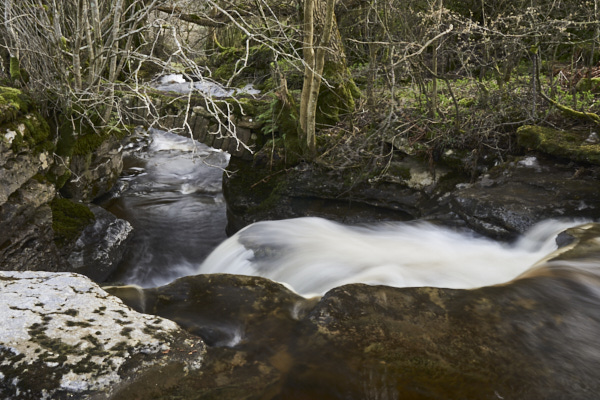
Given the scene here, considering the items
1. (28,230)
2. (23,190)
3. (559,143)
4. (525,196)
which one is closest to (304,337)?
(525,196)

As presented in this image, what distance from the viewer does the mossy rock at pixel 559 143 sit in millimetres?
5422

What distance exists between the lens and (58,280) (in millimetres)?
2719

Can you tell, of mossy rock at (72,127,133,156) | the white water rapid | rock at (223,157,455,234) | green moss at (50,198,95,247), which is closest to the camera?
the white water rapid

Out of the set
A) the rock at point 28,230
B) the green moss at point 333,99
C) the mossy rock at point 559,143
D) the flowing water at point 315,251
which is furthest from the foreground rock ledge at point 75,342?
the green moss at point 333,99

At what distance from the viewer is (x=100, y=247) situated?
6.38 metres

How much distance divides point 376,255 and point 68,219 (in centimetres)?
463

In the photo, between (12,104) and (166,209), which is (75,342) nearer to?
(12,104)

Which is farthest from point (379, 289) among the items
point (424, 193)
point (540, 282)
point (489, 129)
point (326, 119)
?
point (326, 119)

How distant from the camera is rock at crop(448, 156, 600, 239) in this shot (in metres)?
4.96

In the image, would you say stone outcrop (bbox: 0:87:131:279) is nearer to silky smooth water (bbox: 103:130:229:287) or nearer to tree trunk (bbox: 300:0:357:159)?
silky smooth water (bbox: 103:130:229:287)

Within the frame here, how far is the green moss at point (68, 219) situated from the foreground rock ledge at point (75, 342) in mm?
3691

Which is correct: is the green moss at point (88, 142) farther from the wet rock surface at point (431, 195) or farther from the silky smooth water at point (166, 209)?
the wet rock surface at point (431, 195)

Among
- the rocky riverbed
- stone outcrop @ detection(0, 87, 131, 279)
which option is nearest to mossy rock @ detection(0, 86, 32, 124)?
stone outcrop @ detection(0, 87, 131, 279)

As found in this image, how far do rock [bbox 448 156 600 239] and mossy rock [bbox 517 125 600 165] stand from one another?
5.8 inches
